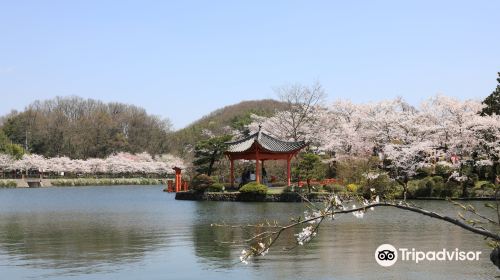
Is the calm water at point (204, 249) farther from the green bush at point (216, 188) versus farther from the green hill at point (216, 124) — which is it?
the green hill at point (216, 124)

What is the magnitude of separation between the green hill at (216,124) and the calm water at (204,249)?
46.9 meters

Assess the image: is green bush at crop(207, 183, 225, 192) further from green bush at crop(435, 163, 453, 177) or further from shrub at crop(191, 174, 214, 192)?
green bush at crop(435, 163, 453, 177)

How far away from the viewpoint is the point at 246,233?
16.2 metres

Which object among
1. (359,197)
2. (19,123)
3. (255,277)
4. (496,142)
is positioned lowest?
(255,277)

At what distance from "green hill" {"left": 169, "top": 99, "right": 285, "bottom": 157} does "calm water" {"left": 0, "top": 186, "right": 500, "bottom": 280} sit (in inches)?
1847

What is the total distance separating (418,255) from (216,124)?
77.3 m

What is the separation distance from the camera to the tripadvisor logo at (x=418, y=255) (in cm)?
1139

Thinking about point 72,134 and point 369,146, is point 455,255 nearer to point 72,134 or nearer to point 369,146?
point 369,146

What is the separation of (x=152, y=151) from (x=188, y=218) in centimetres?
5927

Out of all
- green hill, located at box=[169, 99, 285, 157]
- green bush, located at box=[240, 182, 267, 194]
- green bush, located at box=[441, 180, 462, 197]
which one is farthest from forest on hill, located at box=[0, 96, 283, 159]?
green bush, located at box=[441, 180, 462, 197]

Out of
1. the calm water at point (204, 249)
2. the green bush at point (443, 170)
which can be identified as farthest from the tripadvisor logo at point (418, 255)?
the green bush at point (443, 170)

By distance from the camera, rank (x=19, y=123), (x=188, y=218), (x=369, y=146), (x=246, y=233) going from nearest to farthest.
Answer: (x=246, y=233) < (x=188, y=218) < (x=369, y=146) < (x=19, y=123)

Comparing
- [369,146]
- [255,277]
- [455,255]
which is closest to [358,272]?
[255,277]

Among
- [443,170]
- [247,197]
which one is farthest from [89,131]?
[443,170]
